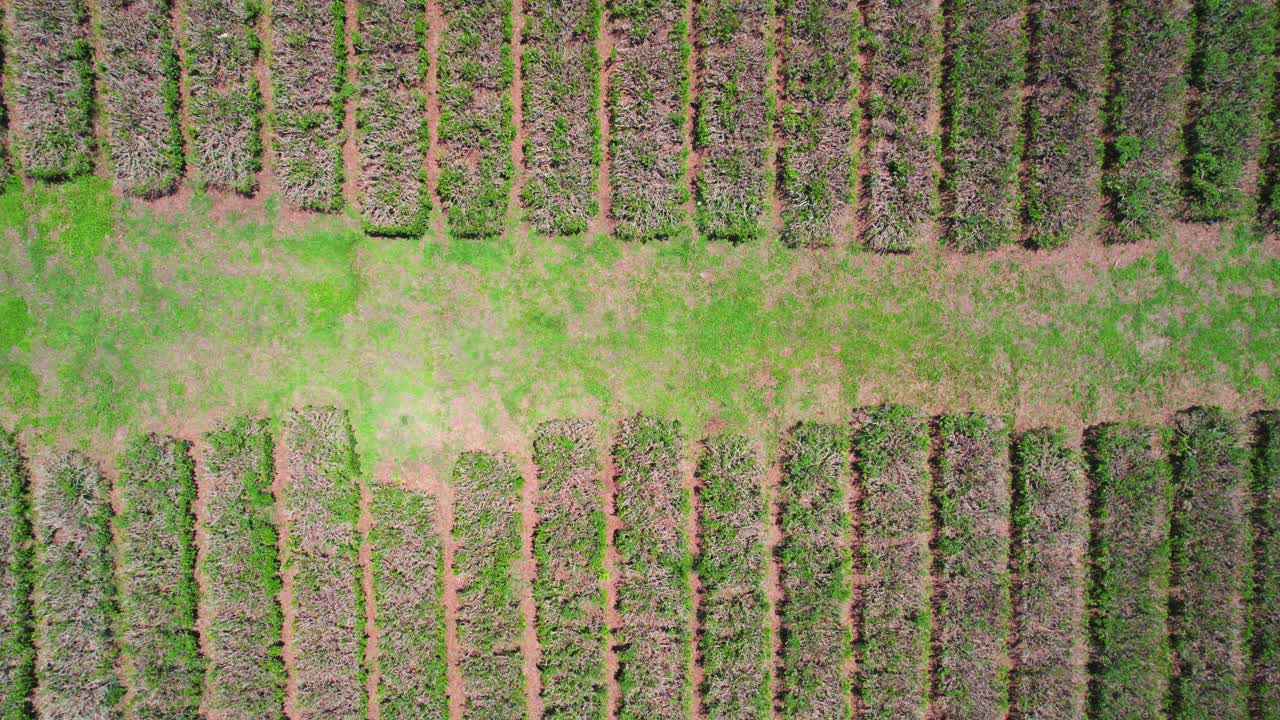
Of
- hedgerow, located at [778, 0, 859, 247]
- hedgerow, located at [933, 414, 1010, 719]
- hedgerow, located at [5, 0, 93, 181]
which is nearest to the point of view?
hedgerow, located at [5, 0, 93, 181]

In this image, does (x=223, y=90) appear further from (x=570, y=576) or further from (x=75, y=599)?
(x=570, y=576)

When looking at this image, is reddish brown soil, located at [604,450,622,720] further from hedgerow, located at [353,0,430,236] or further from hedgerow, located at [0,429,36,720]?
hedgerow, located at [0,429,36,720]

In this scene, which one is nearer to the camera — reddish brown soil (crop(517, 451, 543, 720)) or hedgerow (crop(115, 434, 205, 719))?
hedgerow (crop(115, 434, 205, 719))

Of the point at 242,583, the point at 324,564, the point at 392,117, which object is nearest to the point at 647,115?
the point at 392,117

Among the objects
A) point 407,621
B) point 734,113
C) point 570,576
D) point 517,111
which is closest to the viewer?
point 407,621

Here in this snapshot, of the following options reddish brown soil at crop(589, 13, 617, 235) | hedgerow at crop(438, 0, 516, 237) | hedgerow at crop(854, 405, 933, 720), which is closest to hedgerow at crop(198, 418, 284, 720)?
hedgerow at crop(438, 0, 516, 237)

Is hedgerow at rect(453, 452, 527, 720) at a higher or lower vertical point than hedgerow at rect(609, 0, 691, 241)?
lower

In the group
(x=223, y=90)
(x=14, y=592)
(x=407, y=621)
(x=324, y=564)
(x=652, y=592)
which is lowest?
(x=407, y=621)

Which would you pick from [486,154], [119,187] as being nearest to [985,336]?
[486,154]

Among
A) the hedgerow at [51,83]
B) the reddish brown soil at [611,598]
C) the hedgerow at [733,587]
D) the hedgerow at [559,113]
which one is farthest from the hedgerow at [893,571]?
the hedgerow at [51,83]
